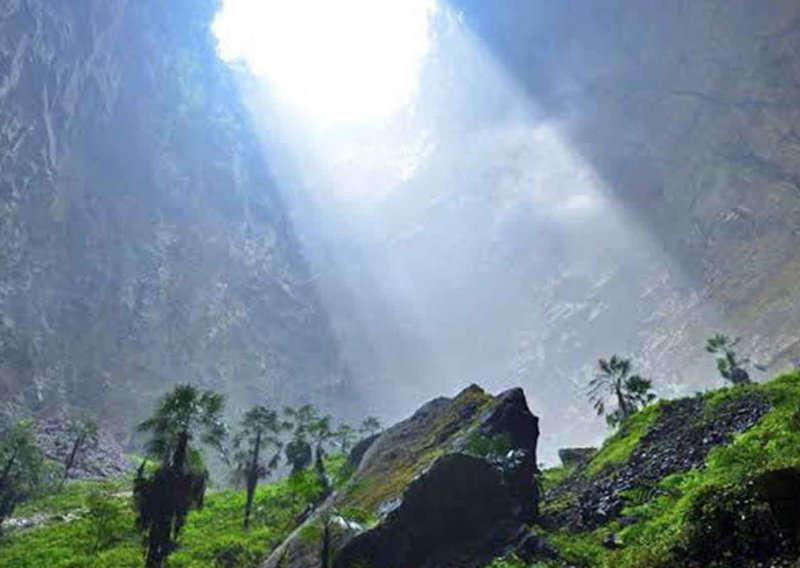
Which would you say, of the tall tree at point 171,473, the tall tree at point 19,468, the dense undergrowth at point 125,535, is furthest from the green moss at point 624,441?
the tall tree at point 19,468

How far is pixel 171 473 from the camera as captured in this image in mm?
40250

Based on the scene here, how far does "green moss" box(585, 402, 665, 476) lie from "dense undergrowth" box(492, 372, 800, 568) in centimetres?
13

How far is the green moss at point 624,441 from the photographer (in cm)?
4494

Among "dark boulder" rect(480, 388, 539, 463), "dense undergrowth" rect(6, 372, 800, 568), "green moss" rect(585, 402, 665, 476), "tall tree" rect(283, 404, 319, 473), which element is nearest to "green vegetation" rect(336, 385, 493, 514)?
"dense undergrowth" rect(6, 372, 800, 568)

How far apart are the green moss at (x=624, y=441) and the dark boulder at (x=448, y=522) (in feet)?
32.8

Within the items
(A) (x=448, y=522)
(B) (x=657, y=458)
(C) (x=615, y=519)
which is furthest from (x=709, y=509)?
(B) (x=657, y=458)

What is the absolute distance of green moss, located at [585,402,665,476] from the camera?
44938 millimetres

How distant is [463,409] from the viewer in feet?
160

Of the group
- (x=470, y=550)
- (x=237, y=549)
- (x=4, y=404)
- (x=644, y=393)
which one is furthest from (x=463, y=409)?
(x=4, y=404)

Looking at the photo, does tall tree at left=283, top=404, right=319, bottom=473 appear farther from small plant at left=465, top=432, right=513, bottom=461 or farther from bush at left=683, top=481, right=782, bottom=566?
bush at left=683, top=481, right=782, bottom=566

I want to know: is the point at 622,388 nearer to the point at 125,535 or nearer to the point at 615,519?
the point at 125,535

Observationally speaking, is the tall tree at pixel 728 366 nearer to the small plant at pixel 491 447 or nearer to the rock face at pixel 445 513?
the small plant at pixel 491 447

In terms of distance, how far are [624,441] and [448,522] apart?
698 inches

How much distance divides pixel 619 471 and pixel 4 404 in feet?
467
